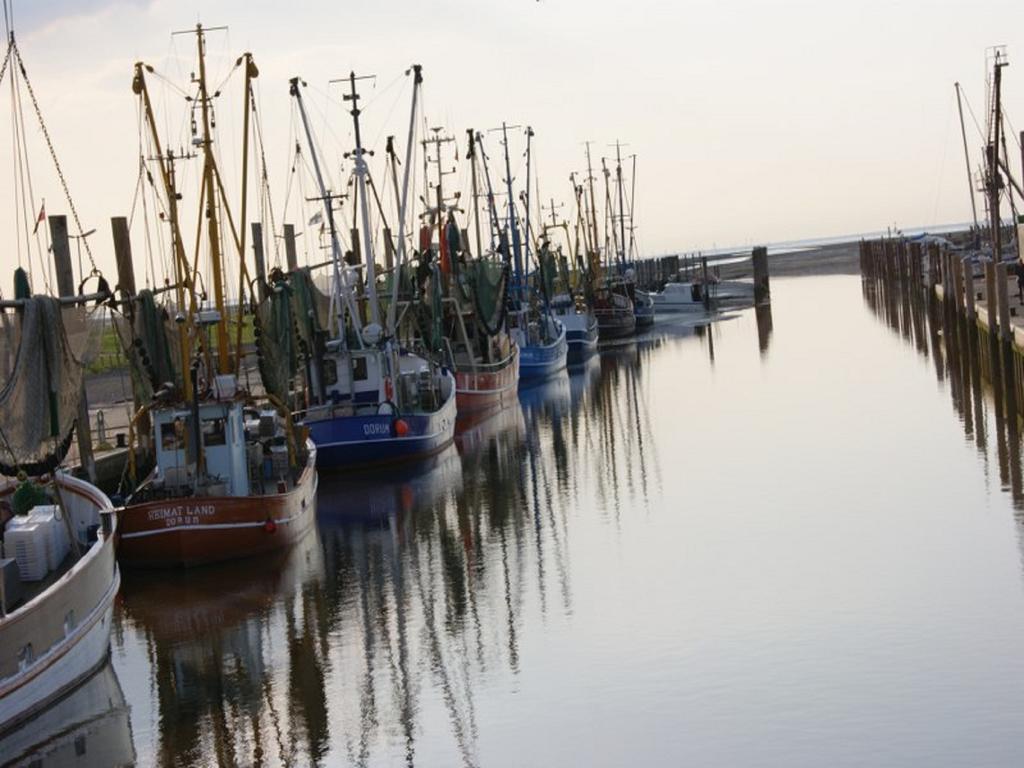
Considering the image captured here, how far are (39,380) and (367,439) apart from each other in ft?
64.7

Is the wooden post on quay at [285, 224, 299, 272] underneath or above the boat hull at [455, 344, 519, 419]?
above

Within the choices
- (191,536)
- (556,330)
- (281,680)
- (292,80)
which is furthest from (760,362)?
(281,680)

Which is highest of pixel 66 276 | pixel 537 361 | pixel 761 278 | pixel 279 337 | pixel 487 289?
pixel 66 276

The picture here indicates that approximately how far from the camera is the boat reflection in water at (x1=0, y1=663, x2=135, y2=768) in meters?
21.4

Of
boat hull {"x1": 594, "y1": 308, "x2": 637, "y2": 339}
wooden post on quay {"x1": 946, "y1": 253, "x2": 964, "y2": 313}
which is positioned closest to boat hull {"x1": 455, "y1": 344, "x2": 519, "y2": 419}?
wooden post on quay {"x1": 946, "y1": 253, "x2": 964, "y2": 313}

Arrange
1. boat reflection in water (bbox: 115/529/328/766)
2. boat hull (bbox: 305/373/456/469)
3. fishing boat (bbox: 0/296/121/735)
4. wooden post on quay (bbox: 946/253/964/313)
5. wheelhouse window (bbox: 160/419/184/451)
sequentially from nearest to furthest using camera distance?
boat reflection in water (bbox: 115/529/328/766)
fishing boat (bbox: 0/296/121/735)
wheelhouse window (bbox: 160/419/184/451)
boat hull (bbox: 305/373/456/469)
wooden post on quay (bbox: 946/253/964/313)

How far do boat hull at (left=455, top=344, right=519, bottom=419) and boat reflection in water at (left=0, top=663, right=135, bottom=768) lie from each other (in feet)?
109

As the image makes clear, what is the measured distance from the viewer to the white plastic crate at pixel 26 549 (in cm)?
Result: 2528

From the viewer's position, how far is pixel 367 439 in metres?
45.1

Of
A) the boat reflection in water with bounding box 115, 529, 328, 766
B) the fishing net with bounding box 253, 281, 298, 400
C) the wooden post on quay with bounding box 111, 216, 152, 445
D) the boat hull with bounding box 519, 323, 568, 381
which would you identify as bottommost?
the boat reflection in water with bounding box 115, 529, 328, 766

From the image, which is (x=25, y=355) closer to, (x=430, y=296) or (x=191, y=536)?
(x=191, y=536)

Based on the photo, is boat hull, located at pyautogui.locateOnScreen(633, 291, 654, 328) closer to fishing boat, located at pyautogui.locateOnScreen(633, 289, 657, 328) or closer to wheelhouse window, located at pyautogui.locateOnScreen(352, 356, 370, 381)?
fishing boat, located at pyautogui.locateOnScreen(633, 289, 657, 328)

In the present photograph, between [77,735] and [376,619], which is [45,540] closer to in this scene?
[77,735]

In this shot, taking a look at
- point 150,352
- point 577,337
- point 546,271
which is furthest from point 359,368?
point 546,271
